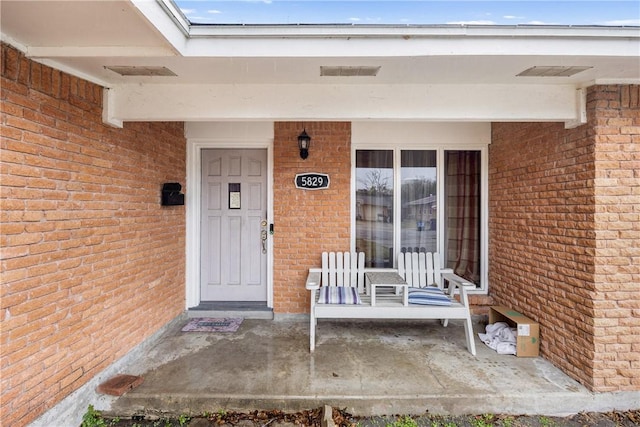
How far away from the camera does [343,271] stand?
384 cm

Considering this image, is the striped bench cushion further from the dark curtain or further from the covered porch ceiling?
the covered porch ceiling

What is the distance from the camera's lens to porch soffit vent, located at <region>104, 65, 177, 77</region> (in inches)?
90.8

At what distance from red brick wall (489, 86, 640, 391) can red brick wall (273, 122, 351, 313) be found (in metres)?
2.13

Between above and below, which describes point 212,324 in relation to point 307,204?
below

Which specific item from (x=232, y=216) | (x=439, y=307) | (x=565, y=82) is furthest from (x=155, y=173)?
(x=565, y=82)

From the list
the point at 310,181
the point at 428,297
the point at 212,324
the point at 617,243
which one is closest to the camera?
the point at 617,243

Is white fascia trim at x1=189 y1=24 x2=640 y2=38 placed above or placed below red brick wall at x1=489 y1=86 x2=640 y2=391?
above

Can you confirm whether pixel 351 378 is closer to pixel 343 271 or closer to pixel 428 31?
pixel 343 271

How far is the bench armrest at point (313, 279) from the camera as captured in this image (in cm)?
315

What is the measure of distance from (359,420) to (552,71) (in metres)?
3.07

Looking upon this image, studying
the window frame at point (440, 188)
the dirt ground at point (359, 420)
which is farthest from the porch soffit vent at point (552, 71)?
the dirt ground at point (359, 420)

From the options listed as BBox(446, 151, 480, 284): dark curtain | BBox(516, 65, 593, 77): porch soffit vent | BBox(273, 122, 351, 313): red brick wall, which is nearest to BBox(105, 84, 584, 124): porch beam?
BBox(516, 65, 593, 77): porch soffit vent

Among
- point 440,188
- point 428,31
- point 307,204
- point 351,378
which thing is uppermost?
point 428,31

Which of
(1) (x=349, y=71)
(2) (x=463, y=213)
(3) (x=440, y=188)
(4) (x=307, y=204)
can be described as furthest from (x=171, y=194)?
(2) (x=463, y=213)
